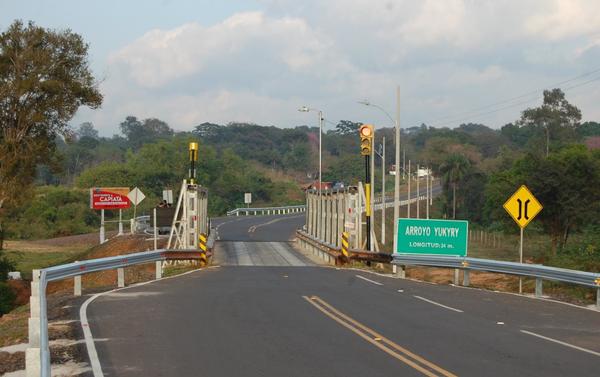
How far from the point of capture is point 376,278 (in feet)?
86.8

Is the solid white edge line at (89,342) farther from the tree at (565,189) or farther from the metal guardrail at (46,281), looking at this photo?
the tree at (565,189)

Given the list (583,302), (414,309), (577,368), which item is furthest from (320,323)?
(583,302)

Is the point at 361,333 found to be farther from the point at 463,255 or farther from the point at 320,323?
the point at 463,255

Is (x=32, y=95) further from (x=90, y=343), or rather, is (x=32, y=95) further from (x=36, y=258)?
(x=90, y=343)

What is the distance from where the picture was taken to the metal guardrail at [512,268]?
1877cm

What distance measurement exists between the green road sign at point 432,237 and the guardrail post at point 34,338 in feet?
51.0

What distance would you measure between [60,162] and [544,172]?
3134 centimetres

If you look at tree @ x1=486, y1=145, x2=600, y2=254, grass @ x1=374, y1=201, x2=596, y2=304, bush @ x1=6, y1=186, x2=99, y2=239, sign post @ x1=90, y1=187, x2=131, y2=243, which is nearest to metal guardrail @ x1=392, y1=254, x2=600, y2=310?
grass @ x1=374, y1=201, x2=596, y2=304

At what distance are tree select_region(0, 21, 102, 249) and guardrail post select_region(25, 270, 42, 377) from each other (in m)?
24.5

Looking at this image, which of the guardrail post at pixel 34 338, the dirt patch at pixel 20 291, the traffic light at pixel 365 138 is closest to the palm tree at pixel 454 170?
the traffic light at pixel 365 138

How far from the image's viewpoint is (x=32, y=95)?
37.8 meters

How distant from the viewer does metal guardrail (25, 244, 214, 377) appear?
8062 mm

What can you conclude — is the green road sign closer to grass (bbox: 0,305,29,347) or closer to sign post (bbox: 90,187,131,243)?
grass (bbox: 0,305,29,347)

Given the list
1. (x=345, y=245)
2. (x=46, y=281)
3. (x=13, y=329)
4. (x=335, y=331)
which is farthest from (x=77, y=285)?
(x=345, y=245)
